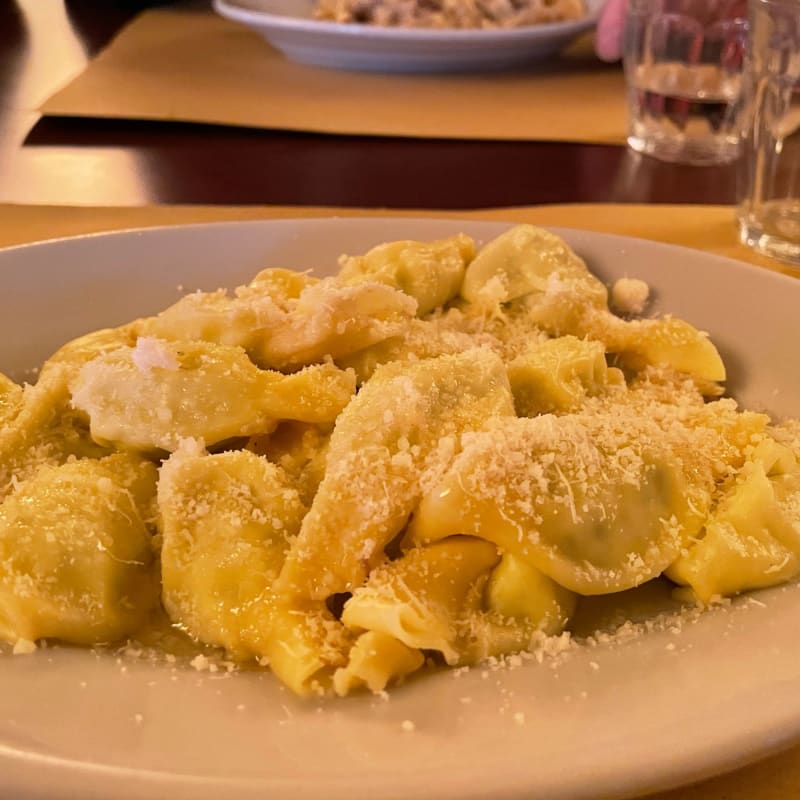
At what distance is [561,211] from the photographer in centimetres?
153

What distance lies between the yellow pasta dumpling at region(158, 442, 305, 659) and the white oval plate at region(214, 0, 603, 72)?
166 cm

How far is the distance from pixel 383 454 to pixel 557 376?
250 millimetres

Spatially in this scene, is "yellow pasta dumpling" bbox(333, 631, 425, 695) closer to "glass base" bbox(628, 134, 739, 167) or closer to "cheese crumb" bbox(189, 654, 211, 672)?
"cheese crumb" bbox(189, 654, 211, 672)

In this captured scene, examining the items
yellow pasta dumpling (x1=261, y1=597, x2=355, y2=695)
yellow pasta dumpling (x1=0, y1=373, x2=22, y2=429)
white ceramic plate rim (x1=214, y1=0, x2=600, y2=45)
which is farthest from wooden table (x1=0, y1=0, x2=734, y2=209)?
yellow pasta dumpling (x1=261, y1=597, x2=355, y2=695)

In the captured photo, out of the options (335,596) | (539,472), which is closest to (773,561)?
(539,472)

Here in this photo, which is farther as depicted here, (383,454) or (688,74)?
(688,74)

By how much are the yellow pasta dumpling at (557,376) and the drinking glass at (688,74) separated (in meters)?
1.06

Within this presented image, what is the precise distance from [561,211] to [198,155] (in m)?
0.75

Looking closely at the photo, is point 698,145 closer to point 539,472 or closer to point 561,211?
point 561,211

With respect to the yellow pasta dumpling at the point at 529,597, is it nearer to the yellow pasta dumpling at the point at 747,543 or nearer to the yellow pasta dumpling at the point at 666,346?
the yellow pasta dumpling at the point at 747,543

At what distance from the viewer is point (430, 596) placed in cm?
72

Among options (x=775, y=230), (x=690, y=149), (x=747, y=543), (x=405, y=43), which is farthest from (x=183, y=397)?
(x=405, y=43)

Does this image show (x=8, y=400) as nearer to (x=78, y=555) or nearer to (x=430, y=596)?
(x=78, y=555)

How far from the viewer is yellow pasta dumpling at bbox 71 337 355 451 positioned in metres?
0.85
